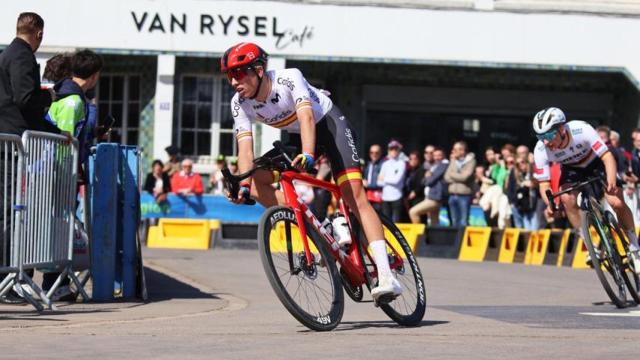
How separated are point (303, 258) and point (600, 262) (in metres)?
4.40

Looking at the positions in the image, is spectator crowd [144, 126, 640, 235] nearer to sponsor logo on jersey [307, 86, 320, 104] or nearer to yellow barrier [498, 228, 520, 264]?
yellow barrier [498, 228, 520, 264]

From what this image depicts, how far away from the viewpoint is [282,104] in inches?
368

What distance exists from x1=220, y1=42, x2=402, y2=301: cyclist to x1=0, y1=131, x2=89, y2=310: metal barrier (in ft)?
6.10

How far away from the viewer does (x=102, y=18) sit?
1278 inches

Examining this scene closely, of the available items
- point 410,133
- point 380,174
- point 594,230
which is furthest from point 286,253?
point 410,133

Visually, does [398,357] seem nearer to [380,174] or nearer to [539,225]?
[539,225]

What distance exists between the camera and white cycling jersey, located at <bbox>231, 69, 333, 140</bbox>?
9328mm

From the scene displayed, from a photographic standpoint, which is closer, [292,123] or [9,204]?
[292,123]

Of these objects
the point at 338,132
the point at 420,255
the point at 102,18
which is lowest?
the point at 420,255

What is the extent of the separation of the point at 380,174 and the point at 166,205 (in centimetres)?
392

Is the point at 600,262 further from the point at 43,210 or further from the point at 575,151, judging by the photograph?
the point at 43,210

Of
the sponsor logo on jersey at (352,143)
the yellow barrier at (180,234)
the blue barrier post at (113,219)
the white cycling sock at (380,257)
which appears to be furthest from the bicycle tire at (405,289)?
the yellow barrier at (180,234)

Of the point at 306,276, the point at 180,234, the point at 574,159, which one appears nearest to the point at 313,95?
the point at 306,276

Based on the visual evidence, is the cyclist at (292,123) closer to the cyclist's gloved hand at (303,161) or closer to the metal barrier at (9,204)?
the cyclist's gloved hand at (303,161)
